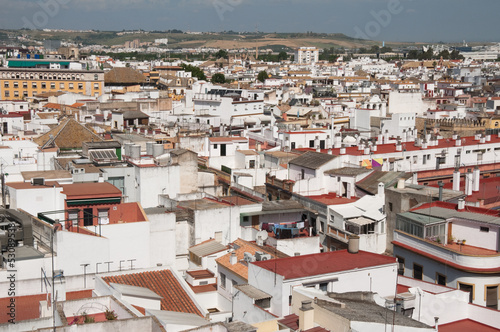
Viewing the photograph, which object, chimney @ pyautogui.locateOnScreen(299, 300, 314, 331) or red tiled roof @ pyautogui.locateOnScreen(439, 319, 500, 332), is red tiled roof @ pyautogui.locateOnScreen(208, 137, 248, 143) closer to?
red tiled roof @ pyautogui.locateOnScreen(439, 319, 500, 332)

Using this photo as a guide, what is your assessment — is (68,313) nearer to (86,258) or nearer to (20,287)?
(20,287)

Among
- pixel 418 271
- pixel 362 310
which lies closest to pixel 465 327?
pixel 362 310

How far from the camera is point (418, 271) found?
17.6 m

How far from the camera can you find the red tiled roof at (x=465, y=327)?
46.5 feet

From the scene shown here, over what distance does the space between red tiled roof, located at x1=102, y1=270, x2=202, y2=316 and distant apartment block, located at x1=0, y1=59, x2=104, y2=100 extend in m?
Answer: 51.0

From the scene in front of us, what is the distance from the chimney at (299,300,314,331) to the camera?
1222 centimetres

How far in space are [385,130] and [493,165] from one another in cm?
969

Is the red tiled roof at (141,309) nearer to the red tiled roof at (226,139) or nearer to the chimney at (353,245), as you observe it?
the chimney at (353,245)

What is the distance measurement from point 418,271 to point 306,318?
6.38m

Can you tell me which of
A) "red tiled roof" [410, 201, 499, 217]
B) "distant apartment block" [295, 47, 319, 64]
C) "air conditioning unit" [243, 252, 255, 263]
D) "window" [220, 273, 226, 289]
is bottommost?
"window" [220, 273, 226, 289]

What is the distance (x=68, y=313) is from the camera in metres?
12.2

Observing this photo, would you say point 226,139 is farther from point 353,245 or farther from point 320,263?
point 320,263

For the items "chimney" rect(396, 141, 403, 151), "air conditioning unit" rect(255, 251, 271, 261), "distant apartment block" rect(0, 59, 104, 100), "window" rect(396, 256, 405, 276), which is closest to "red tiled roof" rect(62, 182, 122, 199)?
"air conditioning unit" rect(255, 251, 271, 261)

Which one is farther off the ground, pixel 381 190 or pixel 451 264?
pixel 381 190
